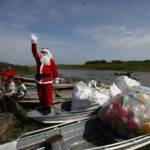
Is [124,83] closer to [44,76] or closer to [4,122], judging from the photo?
[44,76]

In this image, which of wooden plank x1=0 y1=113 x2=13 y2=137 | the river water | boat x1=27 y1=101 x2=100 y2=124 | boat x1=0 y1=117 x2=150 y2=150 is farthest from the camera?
the river water

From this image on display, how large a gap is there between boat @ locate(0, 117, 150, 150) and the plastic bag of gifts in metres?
0.15

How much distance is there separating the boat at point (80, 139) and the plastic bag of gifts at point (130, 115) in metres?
0.15

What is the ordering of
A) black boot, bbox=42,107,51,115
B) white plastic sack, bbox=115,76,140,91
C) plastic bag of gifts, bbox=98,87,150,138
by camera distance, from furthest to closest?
white plastic sack, bbox=115,76,140,91 < black boot, bbox=42,107,51,115 < plastic bag of gifts, bbox=98,87,150,138

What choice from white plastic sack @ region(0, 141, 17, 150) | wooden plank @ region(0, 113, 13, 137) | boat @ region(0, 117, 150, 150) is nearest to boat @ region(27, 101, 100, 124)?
boat @ region(0, 117, 150, 150)

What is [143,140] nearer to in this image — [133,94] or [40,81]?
[133,94]

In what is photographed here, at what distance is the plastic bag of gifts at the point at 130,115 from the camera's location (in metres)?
3.07

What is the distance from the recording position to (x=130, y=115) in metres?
3.13

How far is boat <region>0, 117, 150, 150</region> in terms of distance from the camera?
288 cm

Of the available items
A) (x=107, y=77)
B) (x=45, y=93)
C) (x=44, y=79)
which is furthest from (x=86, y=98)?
(x=107, y=77)

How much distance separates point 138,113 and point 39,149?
2.18m

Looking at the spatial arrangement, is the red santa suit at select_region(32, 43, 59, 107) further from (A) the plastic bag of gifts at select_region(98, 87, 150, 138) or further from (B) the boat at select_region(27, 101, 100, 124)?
(A) the plastic bag of gifts at select_region(98, 87, 150, 138)

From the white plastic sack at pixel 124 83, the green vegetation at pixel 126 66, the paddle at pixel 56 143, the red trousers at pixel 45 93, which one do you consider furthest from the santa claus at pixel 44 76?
the green vegetation at pixel 126 66

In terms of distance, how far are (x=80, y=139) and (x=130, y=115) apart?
1347 millimetres
